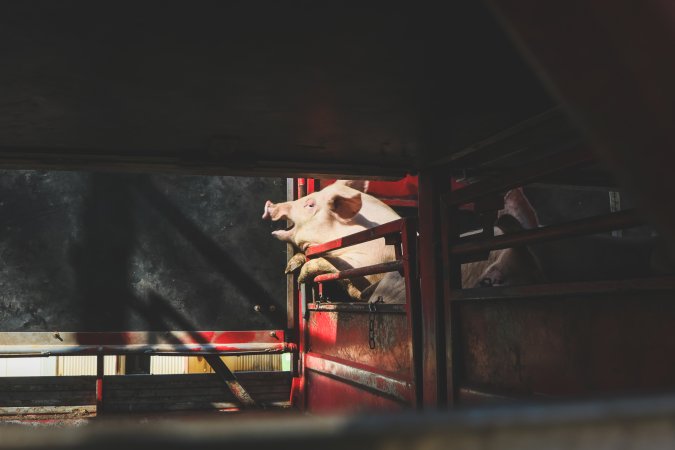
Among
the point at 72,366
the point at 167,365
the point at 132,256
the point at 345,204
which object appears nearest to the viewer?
the point at 132,256

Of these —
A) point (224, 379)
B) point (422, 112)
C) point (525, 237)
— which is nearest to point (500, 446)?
point (525, 237)

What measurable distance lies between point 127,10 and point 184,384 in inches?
129

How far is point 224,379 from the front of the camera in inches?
169

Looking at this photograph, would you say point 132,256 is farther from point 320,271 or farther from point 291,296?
point 320,271

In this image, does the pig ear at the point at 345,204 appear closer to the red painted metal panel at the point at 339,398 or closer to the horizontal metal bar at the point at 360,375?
the horizontal metal bar at the point at 360,375

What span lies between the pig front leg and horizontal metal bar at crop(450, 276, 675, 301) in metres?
1.93

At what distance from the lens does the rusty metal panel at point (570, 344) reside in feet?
4.78

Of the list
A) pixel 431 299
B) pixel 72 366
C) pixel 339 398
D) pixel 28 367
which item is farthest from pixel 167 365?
pixel 431 299

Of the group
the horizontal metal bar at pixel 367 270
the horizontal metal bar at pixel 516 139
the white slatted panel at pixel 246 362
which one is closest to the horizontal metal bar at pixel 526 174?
the horizontal metal bar at pixel 516 139

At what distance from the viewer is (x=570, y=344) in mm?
1731

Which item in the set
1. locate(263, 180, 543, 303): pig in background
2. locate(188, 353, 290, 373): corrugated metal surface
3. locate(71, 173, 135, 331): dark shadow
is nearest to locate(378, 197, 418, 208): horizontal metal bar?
locate(263, 180, 543, 303): pig in background

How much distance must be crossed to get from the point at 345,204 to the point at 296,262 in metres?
0.50

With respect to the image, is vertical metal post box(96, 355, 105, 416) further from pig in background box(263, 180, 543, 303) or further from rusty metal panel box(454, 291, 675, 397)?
rusty metal panel box(454, 291, 675, 397)

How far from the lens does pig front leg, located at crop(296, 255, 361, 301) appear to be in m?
4.18
